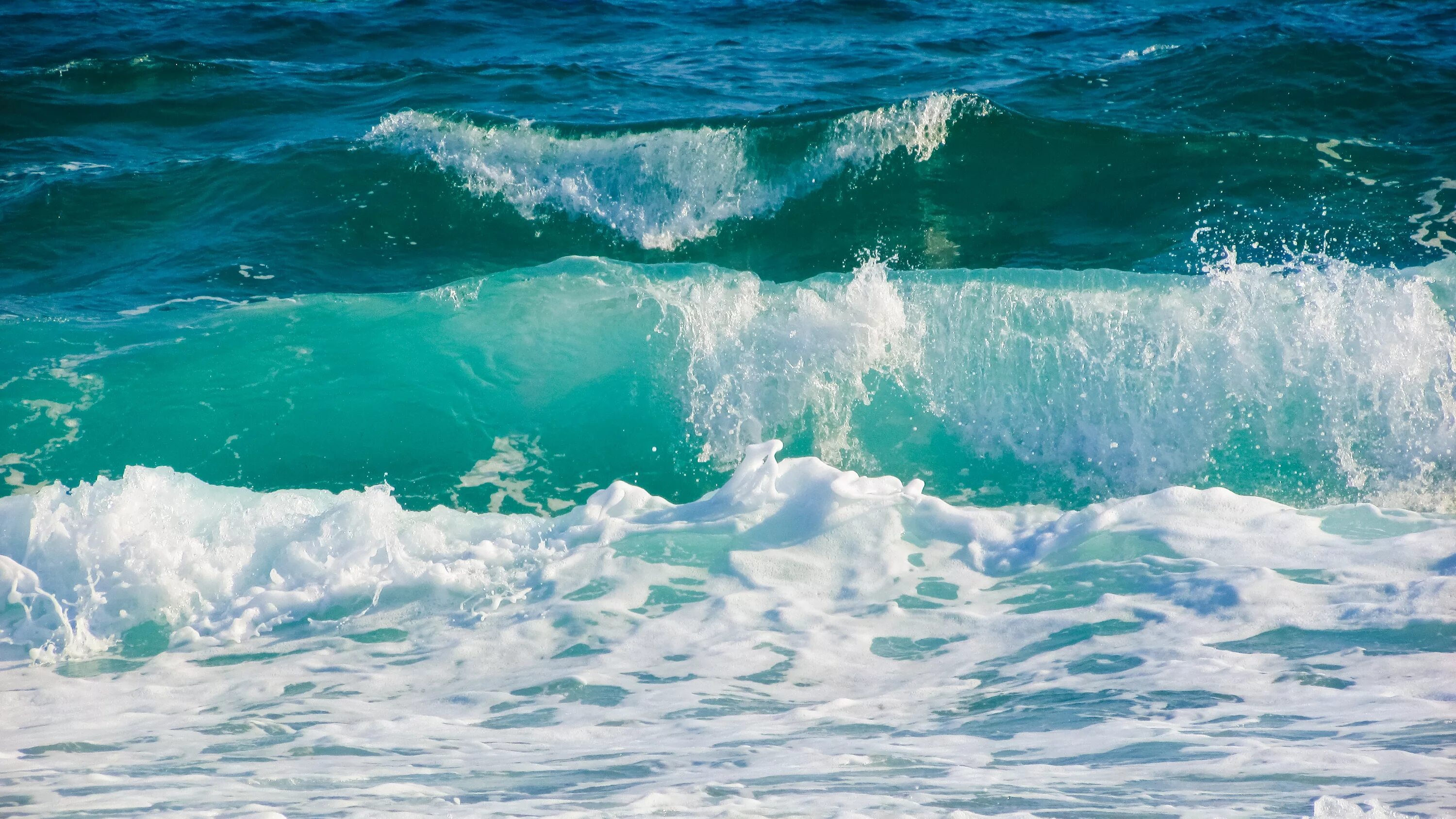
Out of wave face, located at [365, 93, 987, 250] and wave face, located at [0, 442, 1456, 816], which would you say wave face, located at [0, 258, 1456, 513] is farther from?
wave face, located at [365, 93, 987, 250]

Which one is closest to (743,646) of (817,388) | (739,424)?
(739,424)

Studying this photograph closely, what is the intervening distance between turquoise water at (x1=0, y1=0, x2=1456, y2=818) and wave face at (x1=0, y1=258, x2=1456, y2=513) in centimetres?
3

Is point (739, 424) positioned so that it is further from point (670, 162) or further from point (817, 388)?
point (670, 162)

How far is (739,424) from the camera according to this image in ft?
24.1

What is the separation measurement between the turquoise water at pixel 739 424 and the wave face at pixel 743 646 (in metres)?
0.03

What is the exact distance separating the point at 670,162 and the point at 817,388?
3751mm

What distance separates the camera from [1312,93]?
36.6 feet

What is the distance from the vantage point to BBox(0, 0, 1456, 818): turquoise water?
4.28m

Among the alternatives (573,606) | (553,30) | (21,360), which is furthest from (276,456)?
(553,30)

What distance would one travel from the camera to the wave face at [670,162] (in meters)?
9.95

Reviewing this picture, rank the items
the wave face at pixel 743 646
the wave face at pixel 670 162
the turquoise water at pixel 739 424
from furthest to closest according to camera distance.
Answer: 1. the wave face at pixel 670 162
2. the turquoise water at pixel 739 424
3. the wave face at pixel 743 646

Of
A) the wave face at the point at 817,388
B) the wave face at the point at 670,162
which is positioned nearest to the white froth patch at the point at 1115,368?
the wave face at the point at 817,388

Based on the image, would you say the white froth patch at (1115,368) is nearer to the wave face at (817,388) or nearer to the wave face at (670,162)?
the wave face at (817,388)

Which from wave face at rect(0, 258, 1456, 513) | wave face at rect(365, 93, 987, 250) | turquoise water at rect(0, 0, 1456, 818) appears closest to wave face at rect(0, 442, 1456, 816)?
turquoise water at rect(0, 0, 1456, 818)
